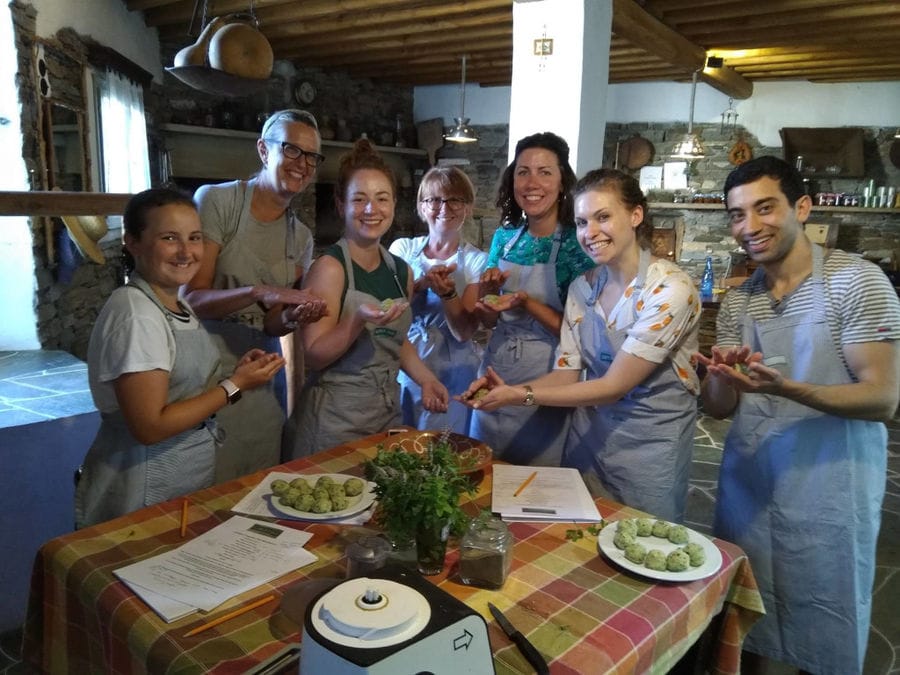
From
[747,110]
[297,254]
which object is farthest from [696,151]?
[297,254]

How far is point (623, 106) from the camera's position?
9.88 m

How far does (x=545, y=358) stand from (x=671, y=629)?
4.45ft

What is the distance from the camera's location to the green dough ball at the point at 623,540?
1.52 m

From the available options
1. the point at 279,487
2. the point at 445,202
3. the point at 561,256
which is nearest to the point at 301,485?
the point at 279,487

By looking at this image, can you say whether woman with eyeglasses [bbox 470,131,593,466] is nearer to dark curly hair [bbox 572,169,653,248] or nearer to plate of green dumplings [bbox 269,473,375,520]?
dark curly hair [bbox 572,169,653,248]

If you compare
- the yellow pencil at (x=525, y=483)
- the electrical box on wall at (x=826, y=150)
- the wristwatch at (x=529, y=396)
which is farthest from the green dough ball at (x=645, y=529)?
the electrical box on wall at (x=826, y=150)

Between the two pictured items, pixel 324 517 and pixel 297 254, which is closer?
pixel 324 517

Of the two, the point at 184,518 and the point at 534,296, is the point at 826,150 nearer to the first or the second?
the point at 534,296

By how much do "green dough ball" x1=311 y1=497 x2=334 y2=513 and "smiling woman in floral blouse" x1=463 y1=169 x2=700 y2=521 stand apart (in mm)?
585

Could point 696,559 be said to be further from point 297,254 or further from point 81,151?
point 81,151

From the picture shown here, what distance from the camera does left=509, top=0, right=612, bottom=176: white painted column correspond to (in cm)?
425

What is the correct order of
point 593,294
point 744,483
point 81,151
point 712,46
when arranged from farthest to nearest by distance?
point 712,46 < point 81,151 < point 593,294 < point 744,483

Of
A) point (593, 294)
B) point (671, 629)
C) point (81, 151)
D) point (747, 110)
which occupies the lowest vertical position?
point (671, 629)

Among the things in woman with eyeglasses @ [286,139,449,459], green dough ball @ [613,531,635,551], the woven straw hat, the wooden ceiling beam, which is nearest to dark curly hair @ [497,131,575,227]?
woman with eyeglasses @ [286,139,449,459]
